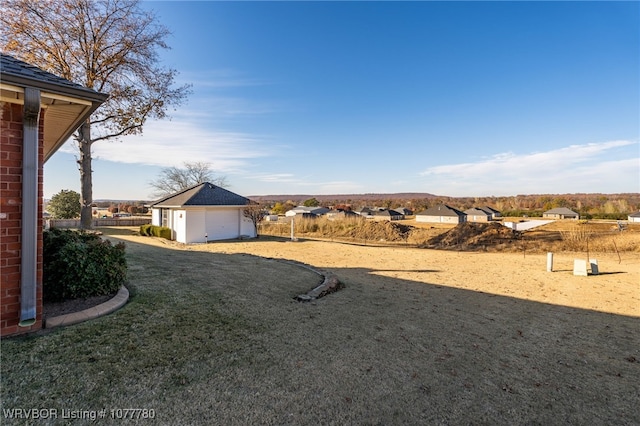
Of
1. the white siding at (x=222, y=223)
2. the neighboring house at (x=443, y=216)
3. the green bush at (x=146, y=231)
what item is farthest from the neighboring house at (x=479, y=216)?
the green bush at (x=146, y=231)

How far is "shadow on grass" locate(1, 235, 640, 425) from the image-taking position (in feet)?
8.32

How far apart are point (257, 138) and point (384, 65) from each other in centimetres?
1208

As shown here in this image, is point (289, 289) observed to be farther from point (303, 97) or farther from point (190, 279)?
point (303, 97)

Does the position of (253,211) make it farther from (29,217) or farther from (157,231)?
(29,217)

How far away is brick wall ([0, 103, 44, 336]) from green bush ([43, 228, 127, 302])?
801 millimetres

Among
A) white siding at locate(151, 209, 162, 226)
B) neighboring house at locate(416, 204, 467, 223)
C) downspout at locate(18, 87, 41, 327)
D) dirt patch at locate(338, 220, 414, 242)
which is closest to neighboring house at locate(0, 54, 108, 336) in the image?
downspout at locate(18, 87, 41, 327)

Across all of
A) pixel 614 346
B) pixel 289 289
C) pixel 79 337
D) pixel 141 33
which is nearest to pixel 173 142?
pixel 141 33

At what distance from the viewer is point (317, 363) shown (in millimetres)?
3432

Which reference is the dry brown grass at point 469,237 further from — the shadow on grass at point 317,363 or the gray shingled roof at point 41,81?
the gray shingled roof at point 41,81

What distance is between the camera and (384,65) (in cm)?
1645

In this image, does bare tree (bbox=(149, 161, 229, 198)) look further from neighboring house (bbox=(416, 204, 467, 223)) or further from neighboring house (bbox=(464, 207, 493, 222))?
neighboring house (bbox=(464, 207, 493, 222))

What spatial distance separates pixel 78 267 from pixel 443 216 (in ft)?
171

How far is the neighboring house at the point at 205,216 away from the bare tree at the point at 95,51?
17.4 feet

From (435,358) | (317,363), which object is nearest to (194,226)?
(317,363)
